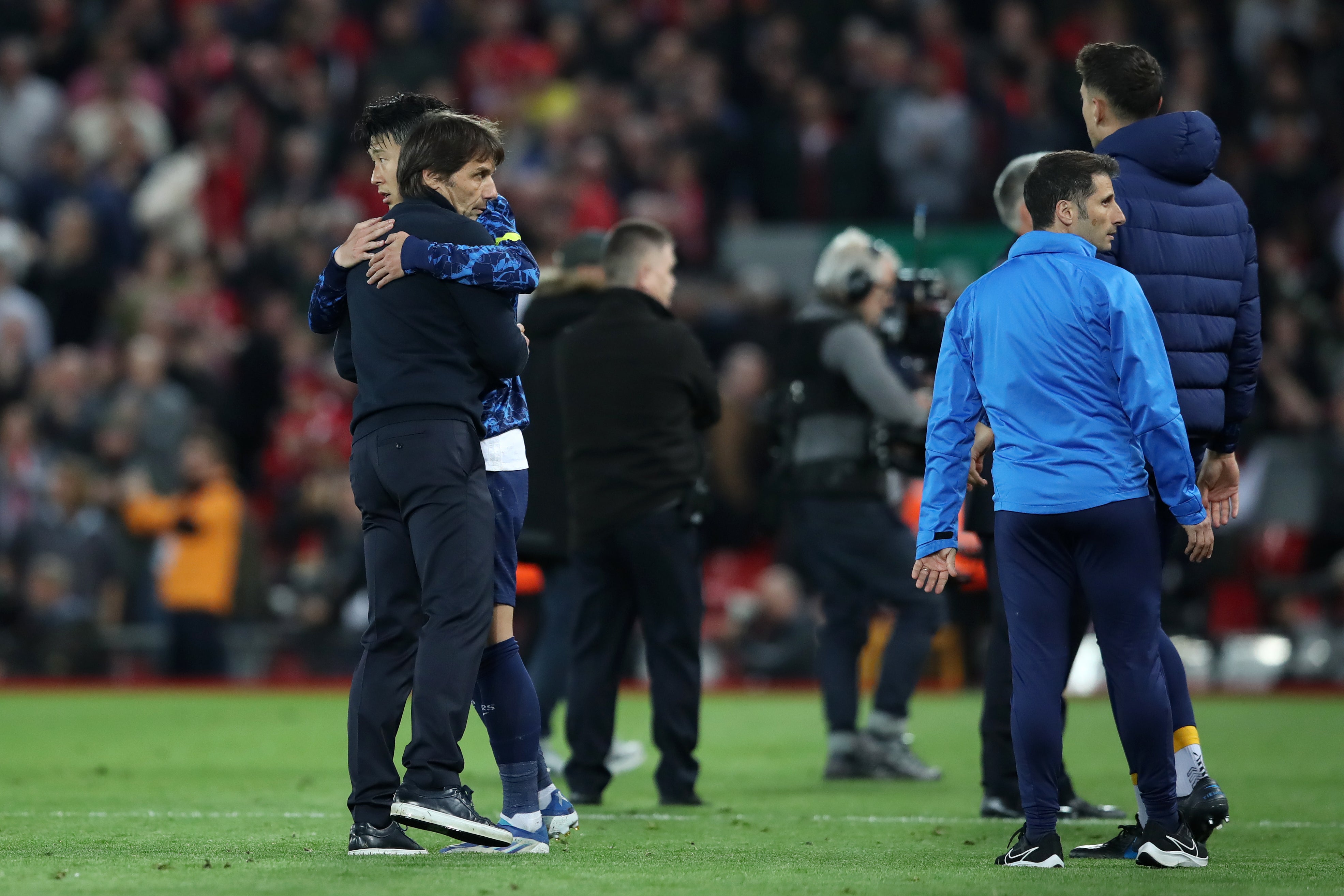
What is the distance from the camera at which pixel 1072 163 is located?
223 inches

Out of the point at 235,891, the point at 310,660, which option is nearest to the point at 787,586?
the point at 310,660

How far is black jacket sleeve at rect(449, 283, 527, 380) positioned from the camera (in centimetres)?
560

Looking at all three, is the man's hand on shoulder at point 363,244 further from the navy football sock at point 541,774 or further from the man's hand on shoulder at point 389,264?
the navy football sock at point 541,774

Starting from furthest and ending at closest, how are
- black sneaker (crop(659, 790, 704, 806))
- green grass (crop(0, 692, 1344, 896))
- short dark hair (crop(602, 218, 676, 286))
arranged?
short dark hair (crop(602, 218, 676, 286))
black sneaker (crop(659, 790, 704, 806))
green grass (crop(0, 692, 1344, 896))

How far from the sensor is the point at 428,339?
5598 mm

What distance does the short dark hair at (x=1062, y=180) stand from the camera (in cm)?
566

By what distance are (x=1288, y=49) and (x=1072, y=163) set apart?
12.9m

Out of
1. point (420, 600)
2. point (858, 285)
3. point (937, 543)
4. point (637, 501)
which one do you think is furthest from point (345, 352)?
point (858, 285)

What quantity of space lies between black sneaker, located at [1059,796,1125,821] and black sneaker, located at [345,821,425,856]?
2.62m

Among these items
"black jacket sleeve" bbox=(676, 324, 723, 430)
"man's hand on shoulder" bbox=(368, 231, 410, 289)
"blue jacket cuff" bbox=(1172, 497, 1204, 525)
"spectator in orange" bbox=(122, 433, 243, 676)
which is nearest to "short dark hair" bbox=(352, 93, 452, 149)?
"man's hand on shoulder" bbox=(368, 231, 410, 289)

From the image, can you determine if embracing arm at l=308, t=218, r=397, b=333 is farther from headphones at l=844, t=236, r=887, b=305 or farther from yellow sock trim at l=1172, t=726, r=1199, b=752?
headphones at l=844, t=236, r=887, b=305

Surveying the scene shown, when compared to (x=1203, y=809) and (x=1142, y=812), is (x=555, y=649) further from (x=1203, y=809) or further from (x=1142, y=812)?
(x=1203, y=809)

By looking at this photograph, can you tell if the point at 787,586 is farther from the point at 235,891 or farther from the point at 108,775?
the point at 235,891

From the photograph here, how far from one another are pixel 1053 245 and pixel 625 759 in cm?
412
